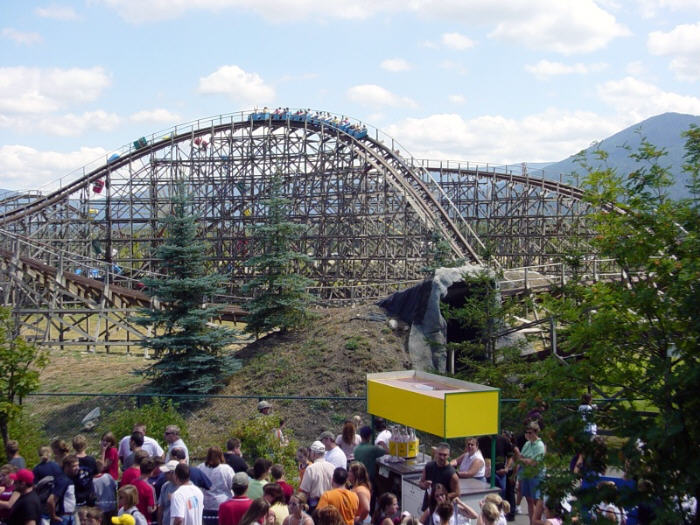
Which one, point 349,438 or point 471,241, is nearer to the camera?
point 349,438

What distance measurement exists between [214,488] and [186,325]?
32.9 feet

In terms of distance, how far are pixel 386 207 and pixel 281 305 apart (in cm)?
Answer: 1046

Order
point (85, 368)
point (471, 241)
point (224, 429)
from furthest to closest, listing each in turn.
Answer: point (471, 241), point (85, 368), point (224, 429)

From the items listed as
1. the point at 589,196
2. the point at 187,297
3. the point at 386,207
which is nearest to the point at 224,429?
the point at 187,297

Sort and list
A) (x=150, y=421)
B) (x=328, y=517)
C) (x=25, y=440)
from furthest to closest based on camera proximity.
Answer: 1. (x=150, y=421)
2. (x=25, y=440)
3. (x=328, y=517)

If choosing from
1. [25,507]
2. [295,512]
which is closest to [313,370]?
[25,507]

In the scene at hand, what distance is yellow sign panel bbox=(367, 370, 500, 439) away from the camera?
6.86 metres

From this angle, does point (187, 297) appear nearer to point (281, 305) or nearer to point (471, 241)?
point (281, 305)

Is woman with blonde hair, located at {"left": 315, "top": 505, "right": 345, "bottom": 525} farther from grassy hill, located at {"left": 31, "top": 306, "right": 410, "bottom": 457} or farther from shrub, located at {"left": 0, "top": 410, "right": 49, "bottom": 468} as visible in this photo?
grassy hill, located at {"left": 31, "top": 306, "right": 410, "bottom": 457}

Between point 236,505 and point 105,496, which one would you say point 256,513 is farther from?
point 105,496

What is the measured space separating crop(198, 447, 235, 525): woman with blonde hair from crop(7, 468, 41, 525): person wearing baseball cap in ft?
4.44

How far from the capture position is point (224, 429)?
45.5 feet

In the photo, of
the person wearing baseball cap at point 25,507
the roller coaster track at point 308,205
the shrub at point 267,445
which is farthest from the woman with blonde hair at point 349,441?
the roller coaster track at point 308,205

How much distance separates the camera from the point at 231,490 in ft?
20.5
